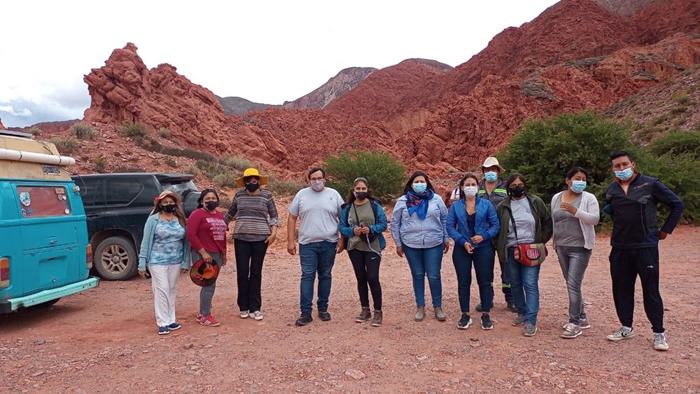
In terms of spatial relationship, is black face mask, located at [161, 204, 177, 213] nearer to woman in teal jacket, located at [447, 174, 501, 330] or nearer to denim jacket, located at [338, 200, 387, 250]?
denim jacket, located at [338, 200, 387, 250]

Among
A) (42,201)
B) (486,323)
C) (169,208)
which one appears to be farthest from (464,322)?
(42,201)

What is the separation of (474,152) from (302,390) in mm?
39123

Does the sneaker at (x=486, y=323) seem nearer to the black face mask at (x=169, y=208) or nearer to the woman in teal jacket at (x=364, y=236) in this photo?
the woman in teal jacket at (x=364, y=236)

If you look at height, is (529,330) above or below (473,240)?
Answer: below

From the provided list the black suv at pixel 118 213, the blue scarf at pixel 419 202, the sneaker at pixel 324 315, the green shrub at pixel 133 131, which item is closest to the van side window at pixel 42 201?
the black suv at pixel 118 213

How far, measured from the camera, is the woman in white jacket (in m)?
4.81

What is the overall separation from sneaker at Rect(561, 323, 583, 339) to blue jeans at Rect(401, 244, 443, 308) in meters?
1.33

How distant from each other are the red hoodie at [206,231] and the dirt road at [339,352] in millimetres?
909

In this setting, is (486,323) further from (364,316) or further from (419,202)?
(419,202)

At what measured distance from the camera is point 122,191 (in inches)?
344

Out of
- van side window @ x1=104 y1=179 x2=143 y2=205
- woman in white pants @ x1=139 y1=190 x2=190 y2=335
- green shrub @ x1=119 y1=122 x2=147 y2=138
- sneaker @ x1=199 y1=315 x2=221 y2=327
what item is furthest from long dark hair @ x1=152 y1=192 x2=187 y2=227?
green shrub @ x1=119 y1=122 x2=147 y2=138

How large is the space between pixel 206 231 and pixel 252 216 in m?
0.53

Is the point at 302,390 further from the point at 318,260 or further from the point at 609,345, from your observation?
the point at 609,345

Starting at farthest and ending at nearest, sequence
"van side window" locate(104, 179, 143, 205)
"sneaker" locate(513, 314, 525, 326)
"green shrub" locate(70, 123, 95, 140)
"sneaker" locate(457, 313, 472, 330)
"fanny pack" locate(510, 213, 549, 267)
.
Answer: "green shrub" locate(70, 123, 95, 140) < "van side window" locate(104, 179, 143, 205) < "sneaker" locate(513, 314, 525, 326) < "sneaker" locate(457, 313, 472, 330) < "fanny pack" locate(510, 213, 549, 267)
